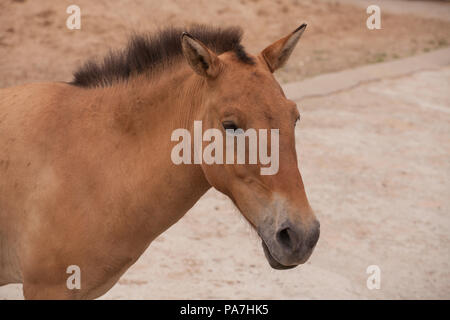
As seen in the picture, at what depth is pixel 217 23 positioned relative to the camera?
12.8 meters

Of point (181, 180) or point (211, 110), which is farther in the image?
point (181, 180)

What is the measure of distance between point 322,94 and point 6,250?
7.56 metres

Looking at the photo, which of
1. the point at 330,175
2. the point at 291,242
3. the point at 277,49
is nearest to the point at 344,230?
the point at 330,175

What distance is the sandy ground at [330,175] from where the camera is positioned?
5438mm

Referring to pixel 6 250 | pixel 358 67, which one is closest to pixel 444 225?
pixel 6 250

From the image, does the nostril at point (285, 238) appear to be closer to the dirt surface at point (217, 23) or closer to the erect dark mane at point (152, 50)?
the erect dark mane at point (152, 50)

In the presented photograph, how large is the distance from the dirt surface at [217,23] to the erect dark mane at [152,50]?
6.45 meters

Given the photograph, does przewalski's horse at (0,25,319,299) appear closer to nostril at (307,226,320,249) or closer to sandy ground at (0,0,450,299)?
nostril at (307,226,320,249)

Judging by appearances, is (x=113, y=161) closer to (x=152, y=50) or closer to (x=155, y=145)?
(x=155, y=145)

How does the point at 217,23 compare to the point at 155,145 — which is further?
the point at 217,23

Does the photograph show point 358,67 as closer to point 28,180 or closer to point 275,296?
point 275,296

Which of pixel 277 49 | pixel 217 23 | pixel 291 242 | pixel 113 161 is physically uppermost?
pixel 217 23

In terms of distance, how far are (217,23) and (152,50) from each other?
384 inches

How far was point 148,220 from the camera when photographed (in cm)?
330
